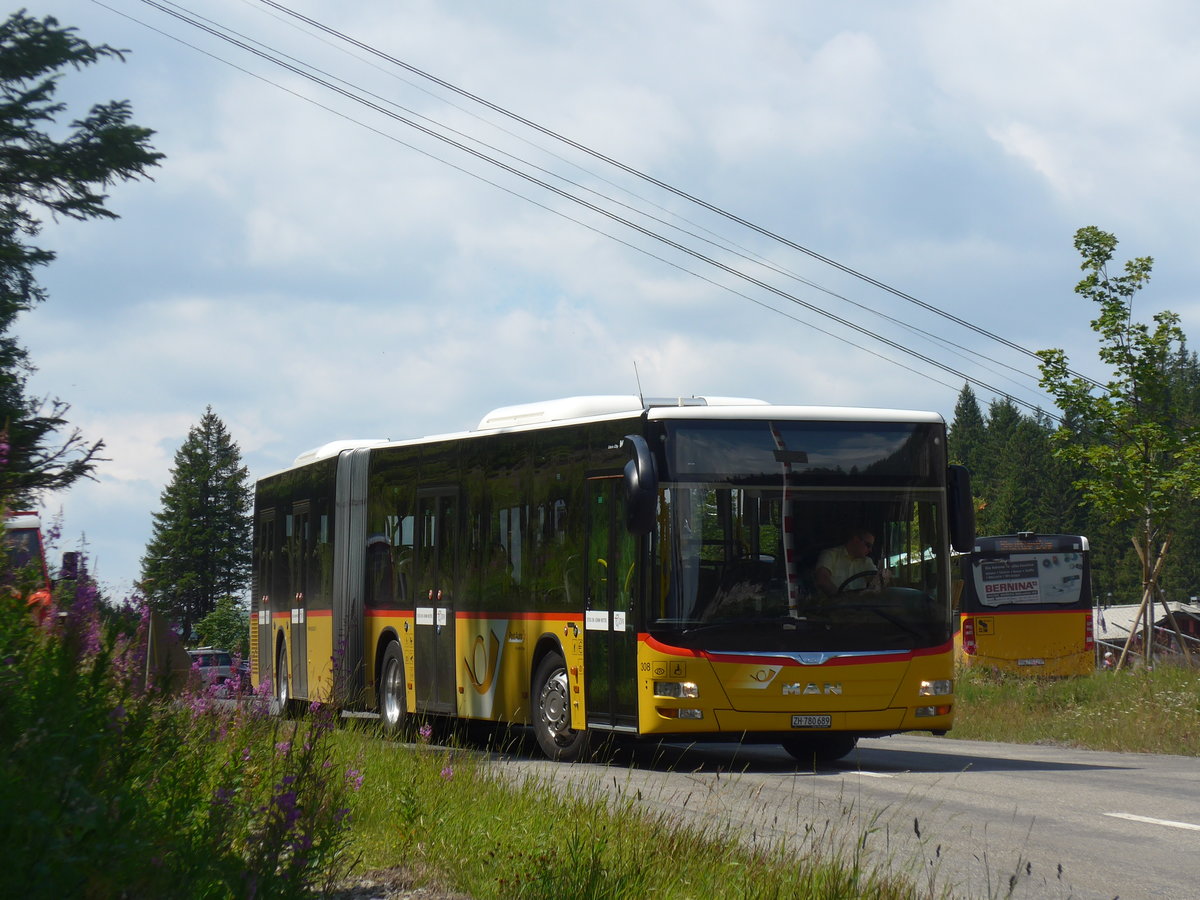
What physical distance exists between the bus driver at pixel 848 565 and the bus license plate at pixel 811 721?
1024mm

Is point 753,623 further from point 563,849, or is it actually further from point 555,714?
point 563,849

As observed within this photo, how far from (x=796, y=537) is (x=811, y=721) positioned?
1523 mm

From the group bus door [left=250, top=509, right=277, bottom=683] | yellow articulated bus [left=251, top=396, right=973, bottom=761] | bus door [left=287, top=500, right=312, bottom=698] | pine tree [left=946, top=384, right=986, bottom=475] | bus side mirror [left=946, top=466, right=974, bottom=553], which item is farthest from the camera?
pine tree [left=946, top=384, right=986, bottom=475]

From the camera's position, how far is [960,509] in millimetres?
14289

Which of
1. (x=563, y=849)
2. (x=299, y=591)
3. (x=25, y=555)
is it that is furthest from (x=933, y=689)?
(x=299, y=591)

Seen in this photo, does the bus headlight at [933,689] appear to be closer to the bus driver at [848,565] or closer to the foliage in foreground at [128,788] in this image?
the bus driver at [848,565]

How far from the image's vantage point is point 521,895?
632 cm

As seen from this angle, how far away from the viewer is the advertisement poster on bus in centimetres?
3456

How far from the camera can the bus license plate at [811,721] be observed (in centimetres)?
1367

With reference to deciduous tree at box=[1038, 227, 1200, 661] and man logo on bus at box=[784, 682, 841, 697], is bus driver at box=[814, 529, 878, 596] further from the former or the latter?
deciduous tree at box=[1038, 227, 1200, 661]

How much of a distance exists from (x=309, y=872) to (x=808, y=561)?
846 centimetres

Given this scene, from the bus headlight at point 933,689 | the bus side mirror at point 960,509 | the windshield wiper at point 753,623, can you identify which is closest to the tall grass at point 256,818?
the windshield wiper at point 753,623

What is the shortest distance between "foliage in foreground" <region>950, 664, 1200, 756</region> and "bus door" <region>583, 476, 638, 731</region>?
275 inches

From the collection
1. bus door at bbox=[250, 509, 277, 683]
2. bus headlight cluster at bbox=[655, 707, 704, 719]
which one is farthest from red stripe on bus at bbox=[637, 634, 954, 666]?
bus door at bbox=[250, 509, 277, 683]
